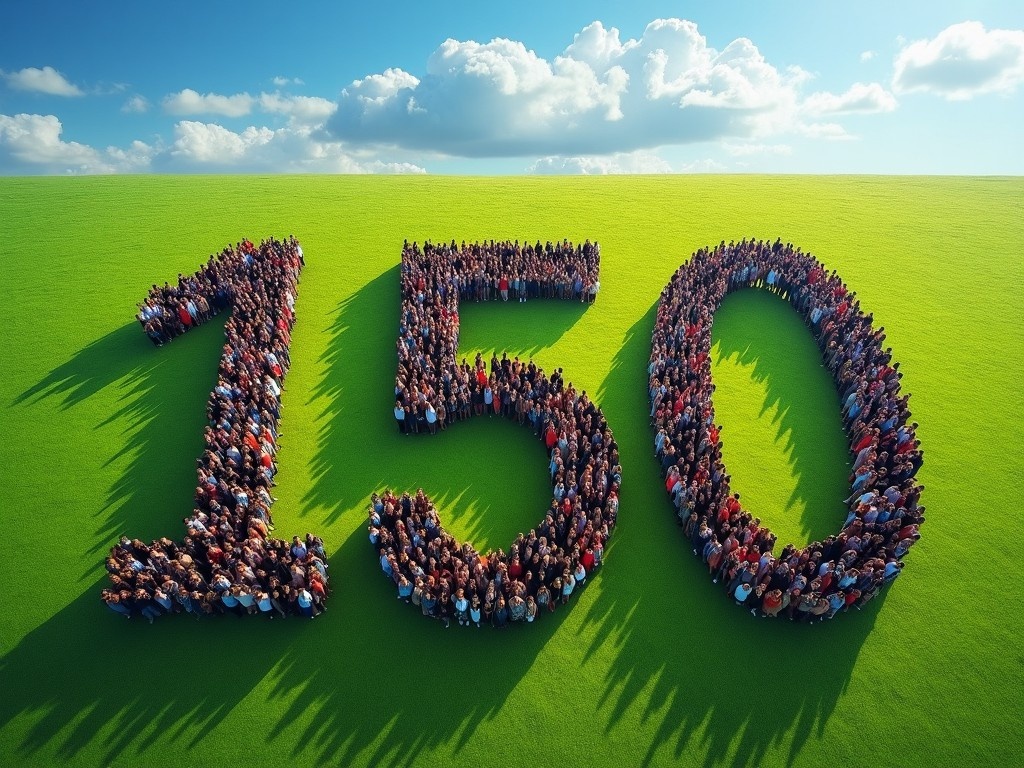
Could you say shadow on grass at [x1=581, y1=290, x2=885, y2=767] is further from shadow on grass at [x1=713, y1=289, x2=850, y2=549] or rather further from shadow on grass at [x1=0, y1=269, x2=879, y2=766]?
shadow on grass at [x1=713, y1=289, x2=850, y2=549]

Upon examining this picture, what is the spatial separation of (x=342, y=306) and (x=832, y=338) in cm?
1784

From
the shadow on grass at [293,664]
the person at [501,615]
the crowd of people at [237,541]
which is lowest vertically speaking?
the shadow on grass at [293,664]

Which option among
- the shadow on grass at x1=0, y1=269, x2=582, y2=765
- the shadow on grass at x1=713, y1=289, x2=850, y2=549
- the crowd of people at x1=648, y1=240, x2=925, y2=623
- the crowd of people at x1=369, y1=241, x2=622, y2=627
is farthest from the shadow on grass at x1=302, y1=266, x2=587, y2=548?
the shadow on grass at x1=713, y1=289, x2=850, y2=549

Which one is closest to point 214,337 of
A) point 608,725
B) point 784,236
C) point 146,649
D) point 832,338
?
point 146,649

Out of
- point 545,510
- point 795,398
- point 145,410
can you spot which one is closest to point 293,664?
point 545,510

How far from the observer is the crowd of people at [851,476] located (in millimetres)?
9195

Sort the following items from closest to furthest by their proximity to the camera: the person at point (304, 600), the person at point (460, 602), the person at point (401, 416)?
the person at point (460, 602) → the person at point (304, 600) → the person at point (401, 416)

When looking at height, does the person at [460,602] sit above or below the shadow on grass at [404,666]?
above

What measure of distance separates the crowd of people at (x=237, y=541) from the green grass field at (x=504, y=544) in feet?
2.11

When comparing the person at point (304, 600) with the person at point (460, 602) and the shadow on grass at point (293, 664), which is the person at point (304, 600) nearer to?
the shadow on grass at point (293, 664)

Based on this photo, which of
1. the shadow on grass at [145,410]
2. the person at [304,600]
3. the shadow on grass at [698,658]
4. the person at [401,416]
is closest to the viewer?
the shadow on grass at [698,658]

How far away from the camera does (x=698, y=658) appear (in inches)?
354

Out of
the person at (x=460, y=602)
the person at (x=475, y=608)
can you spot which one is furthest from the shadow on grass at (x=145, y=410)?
the person at (x=475, y=608)

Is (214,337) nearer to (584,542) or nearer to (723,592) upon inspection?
(584,542)
